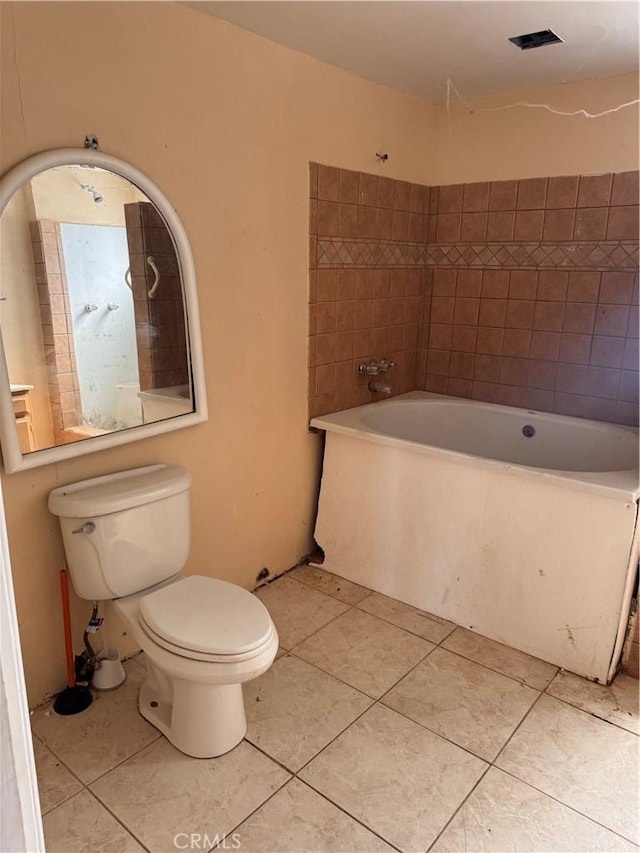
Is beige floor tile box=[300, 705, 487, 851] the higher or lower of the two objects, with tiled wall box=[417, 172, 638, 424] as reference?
lower

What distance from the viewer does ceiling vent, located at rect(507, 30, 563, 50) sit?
205 cm

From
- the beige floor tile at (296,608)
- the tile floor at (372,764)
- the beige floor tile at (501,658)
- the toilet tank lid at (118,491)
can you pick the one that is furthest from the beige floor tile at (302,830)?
the toilet tank lid at (118,491)

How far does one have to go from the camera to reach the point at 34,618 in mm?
1842

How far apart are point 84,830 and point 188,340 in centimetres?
145

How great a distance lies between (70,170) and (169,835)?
1.79 metres

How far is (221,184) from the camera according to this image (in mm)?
2098

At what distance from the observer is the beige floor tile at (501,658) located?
2084 millimetres

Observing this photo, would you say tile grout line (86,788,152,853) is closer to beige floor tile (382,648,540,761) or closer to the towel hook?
A: beige floor tile (382,648,540,761)

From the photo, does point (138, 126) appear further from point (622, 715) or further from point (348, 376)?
point (622, 715)

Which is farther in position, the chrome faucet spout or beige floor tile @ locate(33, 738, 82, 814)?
the chrome faucet spout

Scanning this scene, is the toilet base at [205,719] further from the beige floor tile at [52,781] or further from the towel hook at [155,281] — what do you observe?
the towel hook at [155,281]

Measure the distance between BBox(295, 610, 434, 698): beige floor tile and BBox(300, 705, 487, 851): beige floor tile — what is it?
188 millimetres

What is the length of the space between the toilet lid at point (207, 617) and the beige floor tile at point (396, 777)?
438 millimetres

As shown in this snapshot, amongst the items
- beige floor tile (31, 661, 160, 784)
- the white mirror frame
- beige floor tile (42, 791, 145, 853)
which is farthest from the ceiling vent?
beige floor tile (42, 791, 145, 853)
